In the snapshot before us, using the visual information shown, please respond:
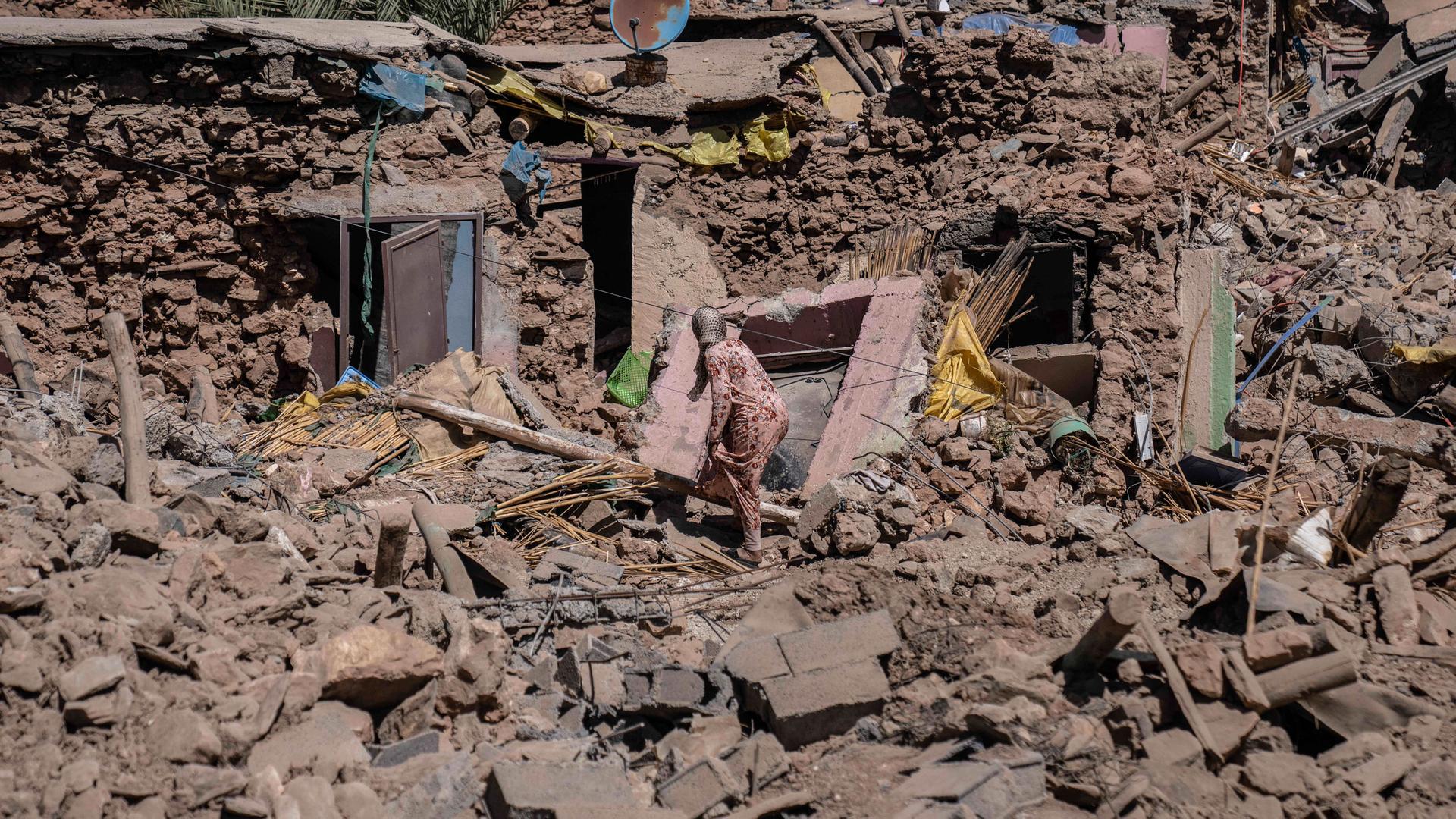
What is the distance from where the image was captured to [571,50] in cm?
1223

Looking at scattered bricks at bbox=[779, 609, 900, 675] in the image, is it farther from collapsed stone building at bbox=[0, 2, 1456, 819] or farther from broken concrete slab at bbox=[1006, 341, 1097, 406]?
broken concrete slab at bbox=[1006, 341, 1097, 406]

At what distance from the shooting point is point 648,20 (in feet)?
37.5

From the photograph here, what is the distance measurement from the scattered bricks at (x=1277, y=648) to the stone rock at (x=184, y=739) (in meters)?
3.50

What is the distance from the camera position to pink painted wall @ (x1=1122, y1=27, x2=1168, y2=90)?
13.8m

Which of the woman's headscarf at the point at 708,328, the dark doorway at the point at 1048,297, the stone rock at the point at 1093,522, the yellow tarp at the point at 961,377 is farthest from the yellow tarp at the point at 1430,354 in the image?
the woman's headscarf at the point at 708,328

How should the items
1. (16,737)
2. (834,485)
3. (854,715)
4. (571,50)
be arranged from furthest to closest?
(571,50), (834,485), (854,715), (16,737)

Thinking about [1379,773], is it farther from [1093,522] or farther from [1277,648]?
[1093,522]

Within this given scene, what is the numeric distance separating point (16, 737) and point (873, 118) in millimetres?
8578

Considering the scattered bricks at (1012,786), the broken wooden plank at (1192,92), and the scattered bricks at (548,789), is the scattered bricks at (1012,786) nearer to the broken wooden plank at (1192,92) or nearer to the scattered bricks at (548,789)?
the scattered bricks at (548,789)

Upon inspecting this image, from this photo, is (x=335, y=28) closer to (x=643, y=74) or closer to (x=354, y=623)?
(x=643, y=74)

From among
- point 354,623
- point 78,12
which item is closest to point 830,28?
point 78,12

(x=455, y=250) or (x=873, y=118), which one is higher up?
(x=873, y=118)

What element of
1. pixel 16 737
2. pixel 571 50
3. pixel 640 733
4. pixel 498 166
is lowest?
pixel 640 733

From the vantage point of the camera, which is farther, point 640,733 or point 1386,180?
point 1386,180
